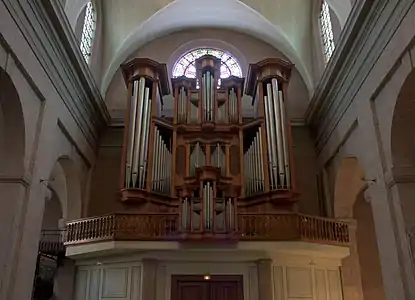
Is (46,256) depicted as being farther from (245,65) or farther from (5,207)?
(245,65)

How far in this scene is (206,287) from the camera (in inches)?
403

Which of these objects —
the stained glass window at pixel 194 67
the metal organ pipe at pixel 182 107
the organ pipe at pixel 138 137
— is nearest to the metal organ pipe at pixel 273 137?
the metal organ pipe at pixel 182 107

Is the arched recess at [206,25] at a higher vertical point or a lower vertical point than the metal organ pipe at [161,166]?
higher

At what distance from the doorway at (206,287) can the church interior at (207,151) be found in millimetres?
33

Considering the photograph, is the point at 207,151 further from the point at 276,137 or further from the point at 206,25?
the point at 206,25

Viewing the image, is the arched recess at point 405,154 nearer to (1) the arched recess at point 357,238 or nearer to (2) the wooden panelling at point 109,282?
(1) the arched recess at point 357,238

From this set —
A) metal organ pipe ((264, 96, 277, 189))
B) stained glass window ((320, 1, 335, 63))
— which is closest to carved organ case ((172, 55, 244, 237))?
metal organ pipe ((264, 96, 277, 189))

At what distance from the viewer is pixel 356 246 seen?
11547 mm

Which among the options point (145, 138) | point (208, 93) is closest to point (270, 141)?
point (208, 93)

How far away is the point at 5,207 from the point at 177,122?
205 inches

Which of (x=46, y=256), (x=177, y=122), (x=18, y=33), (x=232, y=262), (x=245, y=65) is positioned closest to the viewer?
(x=18, y=33)

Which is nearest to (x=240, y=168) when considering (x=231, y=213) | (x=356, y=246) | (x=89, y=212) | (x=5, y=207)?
(x=231, y=213)

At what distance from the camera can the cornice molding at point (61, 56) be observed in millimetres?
7897

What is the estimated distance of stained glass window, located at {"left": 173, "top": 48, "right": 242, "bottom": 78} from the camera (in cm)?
1449
